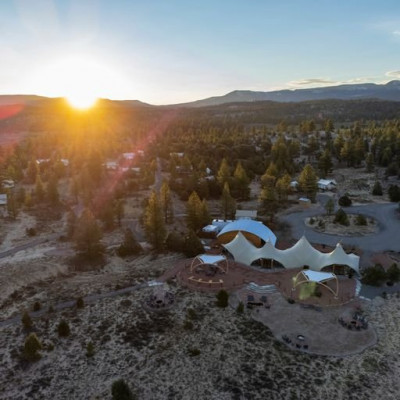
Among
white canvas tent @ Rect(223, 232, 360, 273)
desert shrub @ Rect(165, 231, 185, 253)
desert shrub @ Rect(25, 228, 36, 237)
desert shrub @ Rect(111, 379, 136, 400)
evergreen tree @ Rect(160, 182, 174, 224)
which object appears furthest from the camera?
evergreen tree @ Rect(160, 182, 174, 224)

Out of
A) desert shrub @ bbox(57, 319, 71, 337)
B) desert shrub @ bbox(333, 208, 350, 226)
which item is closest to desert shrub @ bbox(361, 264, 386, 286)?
desert shrub @ bbox(333, 208, 350, 226)

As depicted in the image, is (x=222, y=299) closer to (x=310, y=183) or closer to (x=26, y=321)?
(x=26, y=321)

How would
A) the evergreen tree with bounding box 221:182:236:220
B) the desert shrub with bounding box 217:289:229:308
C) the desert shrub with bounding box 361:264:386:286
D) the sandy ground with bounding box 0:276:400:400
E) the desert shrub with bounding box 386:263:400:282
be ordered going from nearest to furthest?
1. the sandy ground with bounding box 0:276:400:400
2. the desert shrub with bounding box 217:289:229:308
3. the desert shrub with bounding box 361:264:386:286
4. the desert shrub with bounding box 386:263:400:282
5. the evergreen tree with bounding box 221:182:236:220

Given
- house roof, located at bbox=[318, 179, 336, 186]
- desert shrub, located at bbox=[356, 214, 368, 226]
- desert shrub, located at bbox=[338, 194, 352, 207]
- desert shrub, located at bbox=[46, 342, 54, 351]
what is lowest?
house roof, located at bbox=[318, 179, 336, 186]

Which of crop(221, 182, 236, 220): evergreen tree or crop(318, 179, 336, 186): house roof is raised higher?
crop(221, 182, 236, 220): evergreen tree

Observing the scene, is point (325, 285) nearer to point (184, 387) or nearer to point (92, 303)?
point (184, 387)

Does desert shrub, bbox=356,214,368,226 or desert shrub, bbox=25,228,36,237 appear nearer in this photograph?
desert shrub, bbox=25,228,36,237

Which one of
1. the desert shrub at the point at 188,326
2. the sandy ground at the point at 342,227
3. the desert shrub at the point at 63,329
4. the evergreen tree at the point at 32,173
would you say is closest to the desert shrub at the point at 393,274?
the sandy ground at the point at 342,227

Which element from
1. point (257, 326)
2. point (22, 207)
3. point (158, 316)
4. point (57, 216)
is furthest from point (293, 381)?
point (22, 207)

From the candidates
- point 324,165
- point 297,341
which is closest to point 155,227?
point 297,341

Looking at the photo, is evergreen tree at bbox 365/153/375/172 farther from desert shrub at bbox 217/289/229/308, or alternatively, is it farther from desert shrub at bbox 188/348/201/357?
desert shrub at bbox 188/348/201/357
